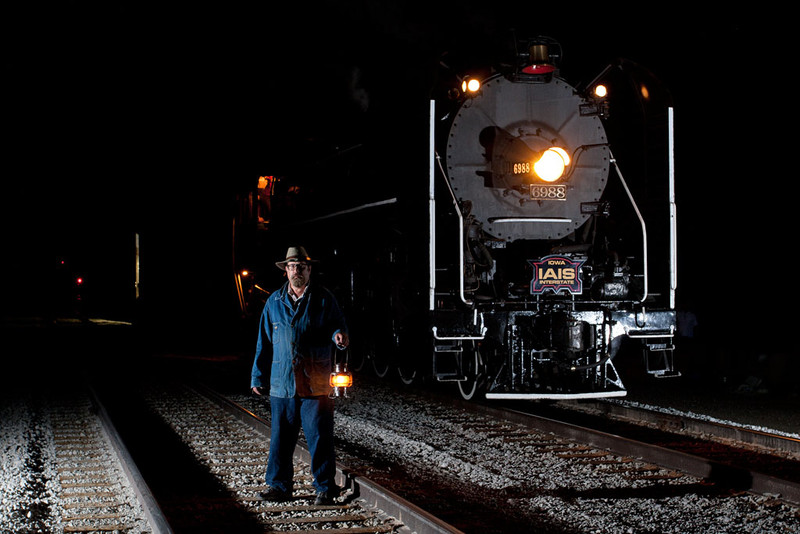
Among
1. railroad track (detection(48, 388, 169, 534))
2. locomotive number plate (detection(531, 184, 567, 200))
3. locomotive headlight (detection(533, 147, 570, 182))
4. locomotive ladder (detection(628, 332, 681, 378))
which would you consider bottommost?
railroad track (detection(48, 388, 169, 534))

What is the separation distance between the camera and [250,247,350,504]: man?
5391 millimetres

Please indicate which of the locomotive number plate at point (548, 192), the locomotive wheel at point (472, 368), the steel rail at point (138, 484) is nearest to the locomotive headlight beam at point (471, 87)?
the locomotive number plate at point (548, 192)

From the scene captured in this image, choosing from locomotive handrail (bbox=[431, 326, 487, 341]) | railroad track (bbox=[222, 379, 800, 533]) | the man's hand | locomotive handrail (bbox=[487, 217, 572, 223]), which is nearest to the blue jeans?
the man's hand

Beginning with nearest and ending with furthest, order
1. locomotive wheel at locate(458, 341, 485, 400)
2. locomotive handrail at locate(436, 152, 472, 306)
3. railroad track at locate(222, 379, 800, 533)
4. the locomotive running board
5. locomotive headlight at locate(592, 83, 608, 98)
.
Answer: railroad track at locate(222, 379, 800, 533), the locomotive running board, locomotive handrail at locate(436, 152, 472, 306), locomotive wheel at locate(458, 341, 485, 400), locomotive headlight at locate(592, 83, 608, 98)

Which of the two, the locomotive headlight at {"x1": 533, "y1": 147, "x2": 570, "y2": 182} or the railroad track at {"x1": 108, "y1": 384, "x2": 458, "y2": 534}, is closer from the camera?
the railroad track at {"x1": 108, "y1": 384, "x2": 458, "y2": 534}

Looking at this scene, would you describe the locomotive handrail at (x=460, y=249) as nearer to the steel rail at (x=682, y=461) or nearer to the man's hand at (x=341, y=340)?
the steel rail at (x=682, y=461)

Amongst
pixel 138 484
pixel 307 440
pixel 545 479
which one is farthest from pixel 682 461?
pixel 138 484

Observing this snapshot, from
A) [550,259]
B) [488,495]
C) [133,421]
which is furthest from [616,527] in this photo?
[133,421]

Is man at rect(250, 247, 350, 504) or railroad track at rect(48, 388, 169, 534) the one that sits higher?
man at rect(250, 247, 350, 504)

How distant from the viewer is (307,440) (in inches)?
214

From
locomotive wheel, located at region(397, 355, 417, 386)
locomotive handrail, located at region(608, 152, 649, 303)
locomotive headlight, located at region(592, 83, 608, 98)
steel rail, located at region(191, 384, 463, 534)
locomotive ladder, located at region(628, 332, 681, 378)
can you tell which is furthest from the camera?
locomotive wheel, located at region(397, 355, 417, 386)

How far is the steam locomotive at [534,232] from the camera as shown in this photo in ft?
28.6

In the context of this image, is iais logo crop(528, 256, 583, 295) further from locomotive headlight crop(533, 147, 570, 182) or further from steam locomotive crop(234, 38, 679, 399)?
locomotive headlight crop(533, 147, 570, 182)

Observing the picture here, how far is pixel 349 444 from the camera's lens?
7840mm
